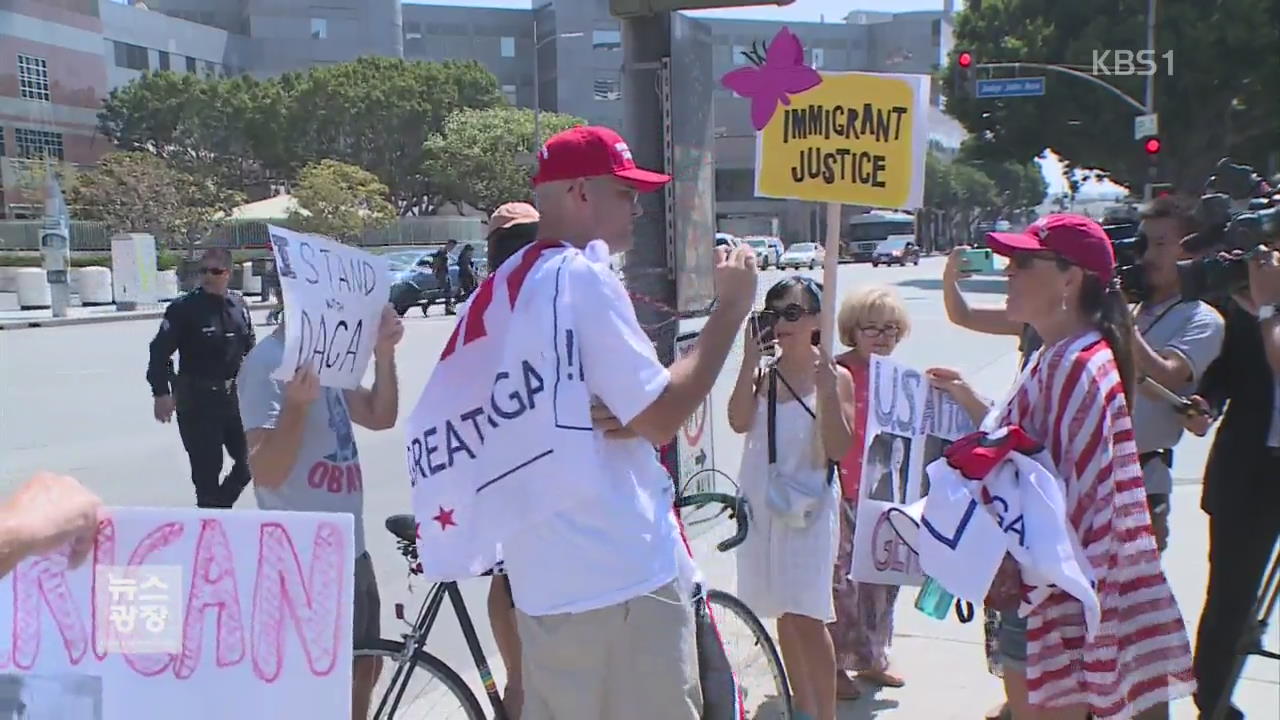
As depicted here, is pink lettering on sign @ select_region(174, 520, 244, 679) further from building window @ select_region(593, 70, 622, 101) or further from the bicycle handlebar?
building window @ select_region(593, 70, 622, 101)

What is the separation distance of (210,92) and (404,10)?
29.2 m

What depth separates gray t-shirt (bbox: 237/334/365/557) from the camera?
3.09m

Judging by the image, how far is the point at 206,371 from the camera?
6277mm

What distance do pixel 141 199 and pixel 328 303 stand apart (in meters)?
46.9

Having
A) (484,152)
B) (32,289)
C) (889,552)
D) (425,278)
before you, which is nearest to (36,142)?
(484,152)

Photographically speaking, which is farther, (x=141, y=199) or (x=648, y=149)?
(x=141, y=199)

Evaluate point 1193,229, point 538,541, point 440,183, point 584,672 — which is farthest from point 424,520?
point 440,183

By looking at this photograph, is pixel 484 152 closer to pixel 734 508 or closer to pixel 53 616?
pixel 734 508

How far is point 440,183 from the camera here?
62.5 metres

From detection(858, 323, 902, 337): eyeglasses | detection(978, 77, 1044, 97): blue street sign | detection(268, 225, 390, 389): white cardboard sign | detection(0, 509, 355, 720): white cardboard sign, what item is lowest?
detection(0, 509, 355, 720): white cardboard sign

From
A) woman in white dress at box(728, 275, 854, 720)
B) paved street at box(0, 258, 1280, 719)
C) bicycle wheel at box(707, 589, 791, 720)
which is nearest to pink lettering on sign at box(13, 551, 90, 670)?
bicycle wheel at box(707, 589, 791, 720)

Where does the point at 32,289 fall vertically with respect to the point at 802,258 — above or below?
above

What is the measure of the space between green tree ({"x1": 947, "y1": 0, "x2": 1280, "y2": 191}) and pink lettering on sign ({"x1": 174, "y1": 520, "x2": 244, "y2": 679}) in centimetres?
3354

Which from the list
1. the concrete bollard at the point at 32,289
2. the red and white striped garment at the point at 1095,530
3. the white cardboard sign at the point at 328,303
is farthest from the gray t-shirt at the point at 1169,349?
the concrete bollard at the point at 32,289
